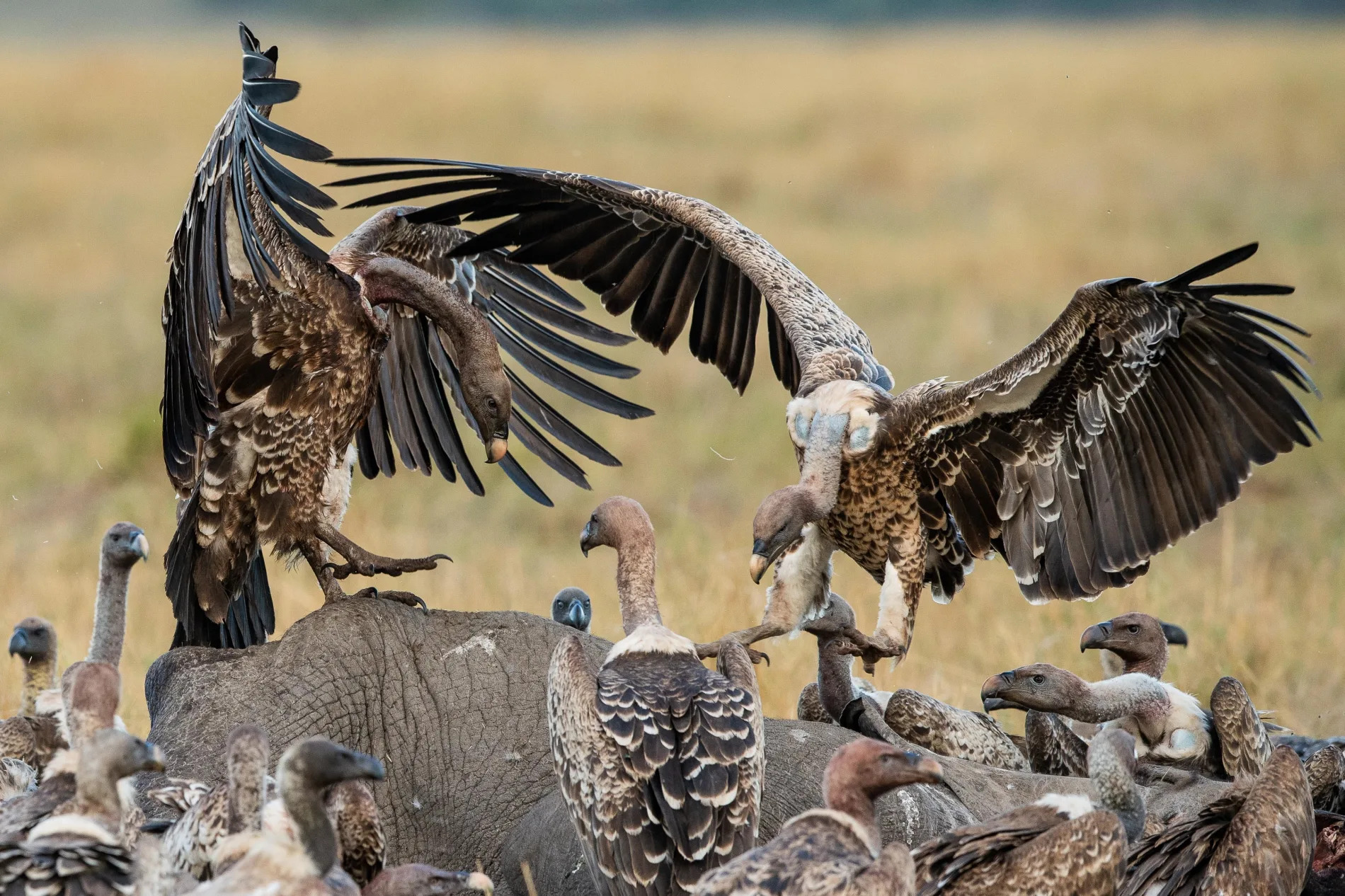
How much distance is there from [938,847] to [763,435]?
30.9 ft

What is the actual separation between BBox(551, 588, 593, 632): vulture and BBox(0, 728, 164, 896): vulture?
8.94ft

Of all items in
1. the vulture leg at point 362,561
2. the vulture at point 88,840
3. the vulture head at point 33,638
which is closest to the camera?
the vulture at point 88,840

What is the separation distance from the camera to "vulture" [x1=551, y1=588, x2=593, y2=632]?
23.8 ft

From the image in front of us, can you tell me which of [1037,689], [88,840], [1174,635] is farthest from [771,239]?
[88,840]

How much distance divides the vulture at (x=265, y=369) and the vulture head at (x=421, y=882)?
1.82 meters

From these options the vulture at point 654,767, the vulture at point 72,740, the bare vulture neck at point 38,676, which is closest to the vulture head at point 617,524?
the vulture at point 654,767

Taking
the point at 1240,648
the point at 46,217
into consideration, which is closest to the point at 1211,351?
the point at 1240,648

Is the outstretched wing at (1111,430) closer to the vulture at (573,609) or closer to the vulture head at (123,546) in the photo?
the vulture at (573,609)

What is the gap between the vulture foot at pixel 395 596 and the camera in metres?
6.35

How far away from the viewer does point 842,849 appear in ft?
14.5

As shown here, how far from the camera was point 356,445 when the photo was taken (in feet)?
24.8

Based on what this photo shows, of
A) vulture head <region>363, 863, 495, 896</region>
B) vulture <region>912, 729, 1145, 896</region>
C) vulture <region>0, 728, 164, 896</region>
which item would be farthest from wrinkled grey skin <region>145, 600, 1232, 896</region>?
vulture <region>0, 728, 164, 896</region>

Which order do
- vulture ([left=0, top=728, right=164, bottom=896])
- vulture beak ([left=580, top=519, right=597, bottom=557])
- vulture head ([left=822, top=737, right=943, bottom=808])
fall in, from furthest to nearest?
vulture beak ([left=580, top=519, right=597, bottom=557]) → vulture head ([left=822, top=737, right=943, bottom=808]) → vulture ([left=0, top=728, right=164, bottom=896])

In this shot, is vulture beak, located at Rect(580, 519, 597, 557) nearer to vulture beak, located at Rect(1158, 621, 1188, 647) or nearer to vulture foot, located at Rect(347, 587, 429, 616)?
vulture foot, located at Rect(347, 587, 429, 616)
